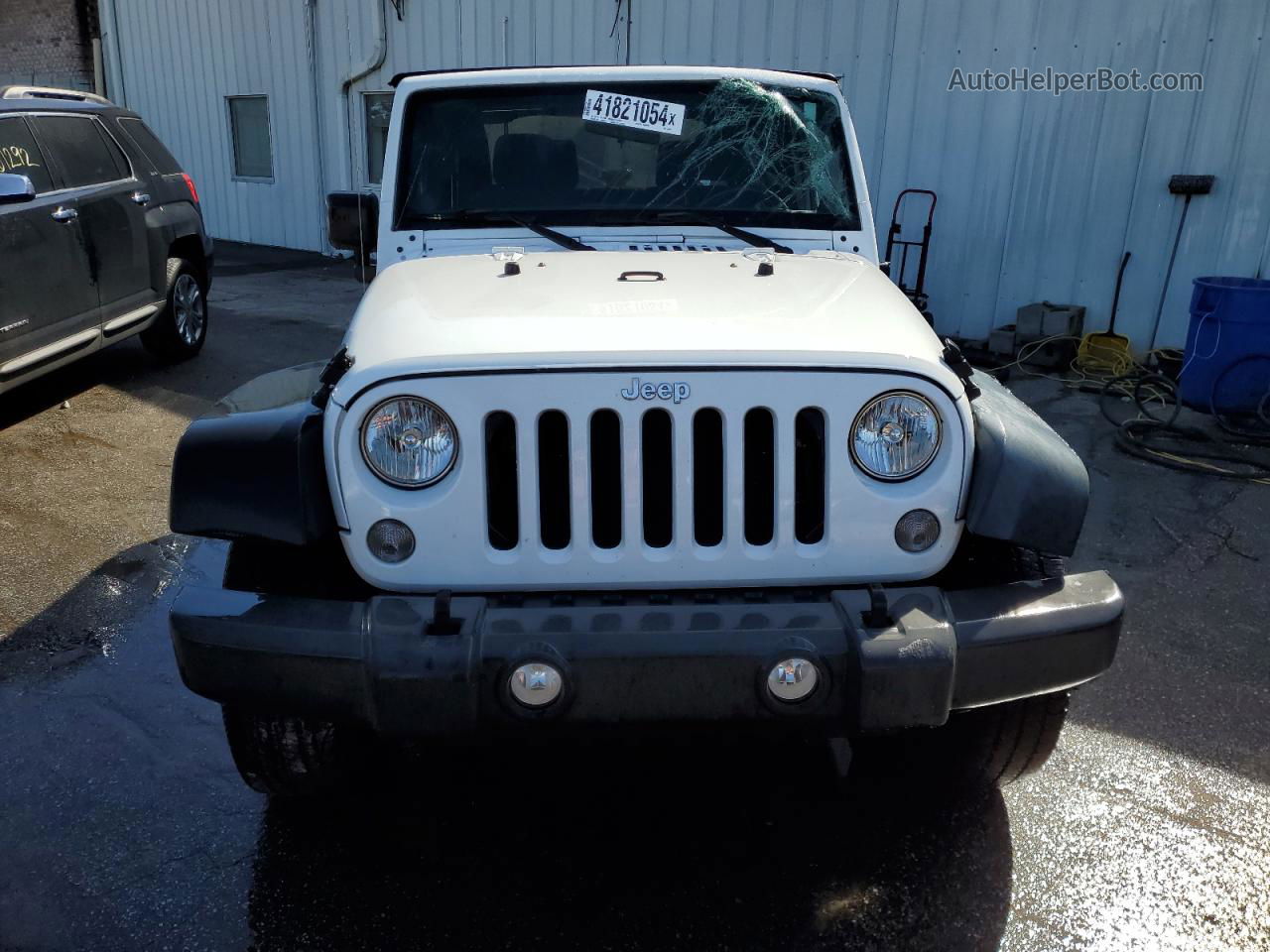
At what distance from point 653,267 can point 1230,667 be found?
2.42 metres

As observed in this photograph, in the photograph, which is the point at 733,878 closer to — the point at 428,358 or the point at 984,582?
the point at 984,582

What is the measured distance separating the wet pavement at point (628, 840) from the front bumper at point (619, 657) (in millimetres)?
369

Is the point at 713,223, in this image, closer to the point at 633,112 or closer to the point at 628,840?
the point at 633,112

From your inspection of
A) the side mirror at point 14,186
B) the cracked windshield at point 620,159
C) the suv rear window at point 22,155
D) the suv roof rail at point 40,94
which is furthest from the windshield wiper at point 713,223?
the suv roof rail at point 40,94

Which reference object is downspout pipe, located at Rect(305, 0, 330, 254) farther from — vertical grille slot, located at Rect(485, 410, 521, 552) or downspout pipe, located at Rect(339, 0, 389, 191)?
vertical grille slot, located at Rect(485, 410, 521, 552)

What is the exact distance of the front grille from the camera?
85.7 inches

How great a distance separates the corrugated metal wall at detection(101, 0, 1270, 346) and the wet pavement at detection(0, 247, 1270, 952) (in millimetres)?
5125

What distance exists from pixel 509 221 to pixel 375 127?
11025 millimetres

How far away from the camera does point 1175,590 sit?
4.21 m

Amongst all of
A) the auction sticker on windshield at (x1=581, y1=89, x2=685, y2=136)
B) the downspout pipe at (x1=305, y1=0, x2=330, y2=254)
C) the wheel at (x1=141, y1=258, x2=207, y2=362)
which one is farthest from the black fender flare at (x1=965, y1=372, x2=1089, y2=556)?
the downspout pipe at (x1=305, y1=0, x2=330, y2=254)

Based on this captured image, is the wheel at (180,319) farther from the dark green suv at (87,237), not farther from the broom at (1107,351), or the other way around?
the broom at (1107,351)

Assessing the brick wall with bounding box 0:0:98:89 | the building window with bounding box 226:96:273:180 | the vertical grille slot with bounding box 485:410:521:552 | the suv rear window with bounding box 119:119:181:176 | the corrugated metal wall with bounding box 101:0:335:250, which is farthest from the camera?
the brick wall with bounding box 0:0:98:89

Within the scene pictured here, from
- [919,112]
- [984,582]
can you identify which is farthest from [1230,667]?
[919,112]

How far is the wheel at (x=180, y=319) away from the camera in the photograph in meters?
7.35
